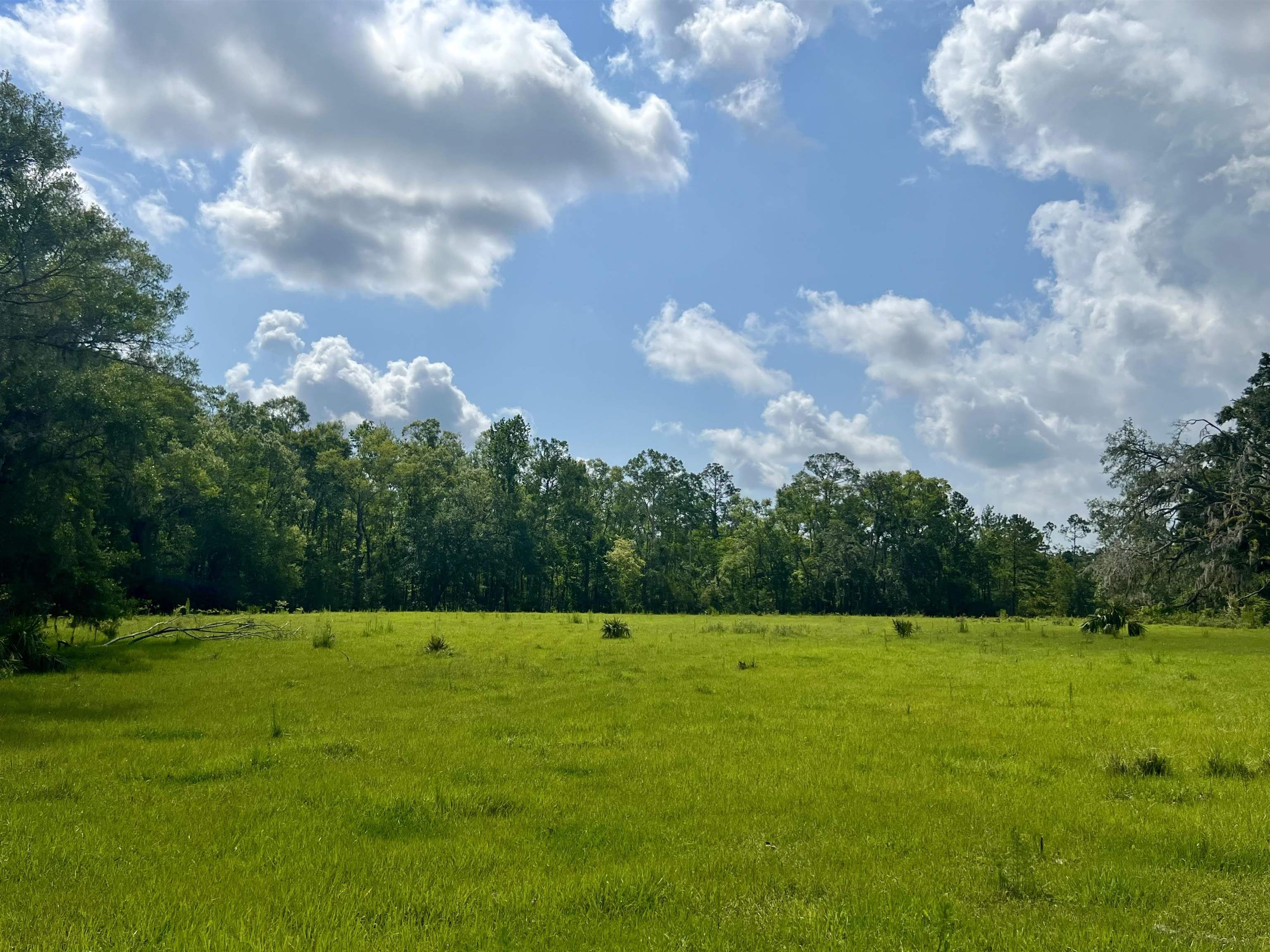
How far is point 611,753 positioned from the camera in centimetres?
1134

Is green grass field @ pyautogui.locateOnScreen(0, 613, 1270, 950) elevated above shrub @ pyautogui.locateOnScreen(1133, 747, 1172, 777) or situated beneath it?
situated beneath

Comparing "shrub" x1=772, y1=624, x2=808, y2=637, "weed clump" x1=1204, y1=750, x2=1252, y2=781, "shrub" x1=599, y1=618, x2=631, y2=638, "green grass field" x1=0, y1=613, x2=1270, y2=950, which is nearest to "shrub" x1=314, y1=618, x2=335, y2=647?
"green grass field" x1=0, y1=613, x2=1270, y2=950

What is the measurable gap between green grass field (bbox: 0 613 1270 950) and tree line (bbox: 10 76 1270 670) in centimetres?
779

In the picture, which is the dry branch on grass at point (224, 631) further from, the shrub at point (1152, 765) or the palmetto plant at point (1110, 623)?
the palmetto plant at point (1110, 623)

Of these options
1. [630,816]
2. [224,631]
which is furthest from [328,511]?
[630,816]

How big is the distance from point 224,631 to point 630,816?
85.0 ft

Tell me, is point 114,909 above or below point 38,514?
below

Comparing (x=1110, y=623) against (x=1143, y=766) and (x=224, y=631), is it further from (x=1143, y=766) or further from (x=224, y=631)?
(x=224, y=631)

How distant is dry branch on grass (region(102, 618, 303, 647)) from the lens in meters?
27.1

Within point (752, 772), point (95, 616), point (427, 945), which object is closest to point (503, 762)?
point (752, 772)

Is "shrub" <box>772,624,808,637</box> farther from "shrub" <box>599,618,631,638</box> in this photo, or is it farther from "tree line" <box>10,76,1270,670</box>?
"tree line" <box>10,76,1270,670</box>

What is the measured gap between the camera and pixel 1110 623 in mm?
36000

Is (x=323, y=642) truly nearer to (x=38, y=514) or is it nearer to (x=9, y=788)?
(x=38, y=514)

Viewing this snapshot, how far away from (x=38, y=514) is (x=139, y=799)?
55.4ft
